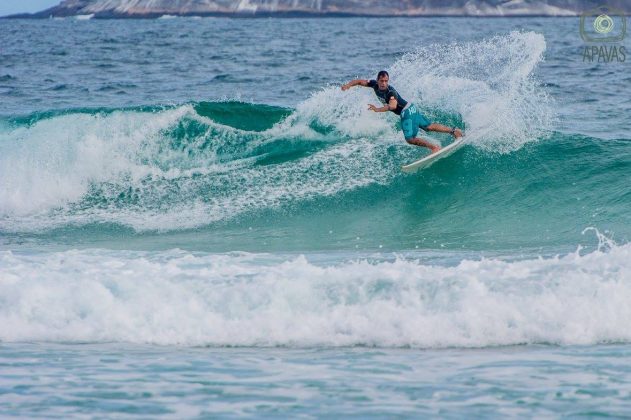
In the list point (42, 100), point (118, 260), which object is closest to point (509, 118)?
point (118, 260)

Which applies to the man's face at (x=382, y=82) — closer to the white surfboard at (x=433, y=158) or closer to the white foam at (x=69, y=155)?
the white surfboard at (x=433, y=158)

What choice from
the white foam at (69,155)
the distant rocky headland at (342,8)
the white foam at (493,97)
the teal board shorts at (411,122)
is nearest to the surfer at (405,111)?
the teal board shorts at (411,122)

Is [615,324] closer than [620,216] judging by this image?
Yes

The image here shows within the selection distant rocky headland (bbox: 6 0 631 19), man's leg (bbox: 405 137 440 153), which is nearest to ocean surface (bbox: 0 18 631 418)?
man's leg (bbox: 405 137 440 153)

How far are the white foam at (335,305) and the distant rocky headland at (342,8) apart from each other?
10796 centimetres

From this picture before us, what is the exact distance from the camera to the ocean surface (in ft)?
21.7

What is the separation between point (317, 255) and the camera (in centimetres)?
1130

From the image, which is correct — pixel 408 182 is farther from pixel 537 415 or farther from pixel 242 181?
pixel 537 415

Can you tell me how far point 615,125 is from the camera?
58.4 feet

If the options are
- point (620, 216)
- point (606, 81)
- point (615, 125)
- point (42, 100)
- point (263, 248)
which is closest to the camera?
point (263, 248)

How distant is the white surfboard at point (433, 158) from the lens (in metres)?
14.2

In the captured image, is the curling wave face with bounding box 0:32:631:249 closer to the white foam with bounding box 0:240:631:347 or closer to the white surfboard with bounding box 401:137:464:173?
the white surfboard with bounding box 401:137:464:173

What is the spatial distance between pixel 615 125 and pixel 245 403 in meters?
13.3

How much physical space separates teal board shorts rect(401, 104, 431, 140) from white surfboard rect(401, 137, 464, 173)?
1.46 feet
